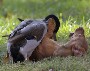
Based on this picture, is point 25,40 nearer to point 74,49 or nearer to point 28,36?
point 28,36

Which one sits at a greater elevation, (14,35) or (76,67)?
(14,35)

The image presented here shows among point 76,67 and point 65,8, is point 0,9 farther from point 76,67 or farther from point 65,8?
point 76,67

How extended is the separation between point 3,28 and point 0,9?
571cm

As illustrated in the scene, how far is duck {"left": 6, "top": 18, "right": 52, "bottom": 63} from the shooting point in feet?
19.6

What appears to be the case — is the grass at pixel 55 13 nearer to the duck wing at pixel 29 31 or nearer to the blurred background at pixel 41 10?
the blurred background at pixel 41 10

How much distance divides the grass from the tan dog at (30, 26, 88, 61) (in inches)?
5.8

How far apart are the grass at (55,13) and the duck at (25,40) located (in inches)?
7.6

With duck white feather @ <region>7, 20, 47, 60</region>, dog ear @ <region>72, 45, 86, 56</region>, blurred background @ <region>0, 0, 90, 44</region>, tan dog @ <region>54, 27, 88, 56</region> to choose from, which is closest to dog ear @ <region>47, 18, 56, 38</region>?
duck white feather @ <region>7, 20, 47, 60</region>

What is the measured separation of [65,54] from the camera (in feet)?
19.7

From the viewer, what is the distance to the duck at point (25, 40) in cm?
597

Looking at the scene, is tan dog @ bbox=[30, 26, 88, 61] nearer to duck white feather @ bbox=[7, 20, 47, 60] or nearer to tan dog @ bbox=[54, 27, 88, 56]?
tan dog @ bbox=[54, 27, 88, 56]

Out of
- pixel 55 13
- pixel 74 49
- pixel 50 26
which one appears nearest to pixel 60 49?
pixel 74 49

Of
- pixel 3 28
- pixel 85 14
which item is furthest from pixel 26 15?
pixel 3 28

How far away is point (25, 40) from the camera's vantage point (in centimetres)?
602
